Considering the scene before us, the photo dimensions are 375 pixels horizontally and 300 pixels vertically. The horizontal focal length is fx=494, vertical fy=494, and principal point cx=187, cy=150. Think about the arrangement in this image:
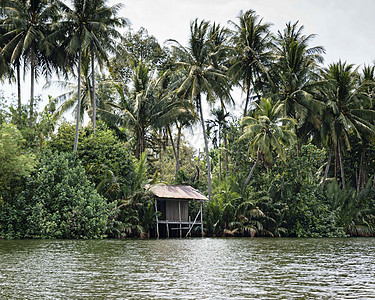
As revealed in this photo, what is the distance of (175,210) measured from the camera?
27.0 meters

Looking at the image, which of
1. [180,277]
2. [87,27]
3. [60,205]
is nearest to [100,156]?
[60,205]

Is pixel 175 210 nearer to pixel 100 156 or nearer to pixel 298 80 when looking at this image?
pixel 100 156

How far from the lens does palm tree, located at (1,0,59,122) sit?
88.8 feet

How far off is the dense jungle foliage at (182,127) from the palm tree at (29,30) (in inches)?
3.0

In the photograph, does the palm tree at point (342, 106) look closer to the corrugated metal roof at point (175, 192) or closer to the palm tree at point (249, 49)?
the palm tree at point (249, 49)

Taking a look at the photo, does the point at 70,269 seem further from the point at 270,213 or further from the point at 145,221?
the point at 270,213

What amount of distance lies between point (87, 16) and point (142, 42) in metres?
12.1

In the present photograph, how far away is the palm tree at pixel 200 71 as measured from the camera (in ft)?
104

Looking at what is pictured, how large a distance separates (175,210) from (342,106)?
14307 mm

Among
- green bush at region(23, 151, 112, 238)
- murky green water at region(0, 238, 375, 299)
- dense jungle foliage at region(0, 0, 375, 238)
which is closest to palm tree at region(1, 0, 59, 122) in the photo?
dense jungle foliage at region(0, 0, 375, 238)

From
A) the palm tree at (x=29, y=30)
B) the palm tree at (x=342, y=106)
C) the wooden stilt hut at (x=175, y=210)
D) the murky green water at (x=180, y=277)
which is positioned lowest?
the murky green water at (x=180, y=277)

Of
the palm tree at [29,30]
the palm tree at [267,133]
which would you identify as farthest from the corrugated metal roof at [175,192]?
the palm tree at [29,30]

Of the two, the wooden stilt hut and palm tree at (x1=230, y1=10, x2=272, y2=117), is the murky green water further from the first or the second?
palm tree at (x1=230, y1=10, x2=272, y2=117)

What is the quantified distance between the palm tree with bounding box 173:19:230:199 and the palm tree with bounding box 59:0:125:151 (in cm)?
523
